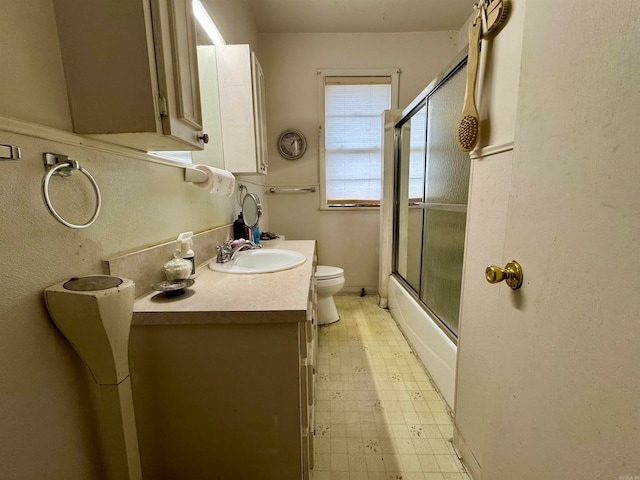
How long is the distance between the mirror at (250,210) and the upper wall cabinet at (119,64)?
1160mm

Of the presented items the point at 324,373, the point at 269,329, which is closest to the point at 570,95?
the point at 269,329

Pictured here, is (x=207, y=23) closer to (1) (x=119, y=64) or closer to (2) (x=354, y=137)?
(1) (x=119, y=64)

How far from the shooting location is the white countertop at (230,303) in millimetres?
736

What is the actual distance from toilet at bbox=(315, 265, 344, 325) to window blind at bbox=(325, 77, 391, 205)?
101cm

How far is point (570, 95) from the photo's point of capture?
479 mm

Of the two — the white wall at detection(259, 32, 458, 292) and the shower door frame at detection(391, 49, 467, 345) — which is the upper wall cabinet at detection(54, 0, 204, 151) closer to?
the shower door frame at detection(391, 49, 467, 345)

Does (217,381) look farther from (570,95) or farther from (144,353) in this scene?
(570,95)

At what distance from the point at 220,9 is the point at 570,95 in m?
1.83

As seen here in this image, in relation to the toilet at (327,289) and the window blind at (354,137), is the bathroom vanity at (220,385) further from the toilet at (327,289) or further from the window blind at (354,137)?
the window blind at (354,137)

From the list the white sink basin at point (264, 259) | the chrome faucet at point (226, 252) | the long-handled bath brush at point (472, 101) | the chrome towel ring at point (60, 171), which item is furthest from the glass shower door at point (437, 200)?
the chrome towel ring at point (60, 171)

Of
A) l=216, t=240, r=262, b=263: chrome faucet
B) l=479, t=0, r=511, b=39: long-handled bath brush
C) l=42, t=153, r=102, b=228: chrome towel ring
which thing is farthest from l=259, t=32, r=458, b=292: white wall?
l=42, t=153, r=102, b=228: chrome towel ring

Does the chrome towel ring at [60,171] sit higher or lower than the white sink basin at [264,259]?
higher

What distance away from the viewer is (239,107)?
5.30ft

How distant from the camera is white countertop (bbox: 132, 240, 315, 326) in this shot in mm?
736
